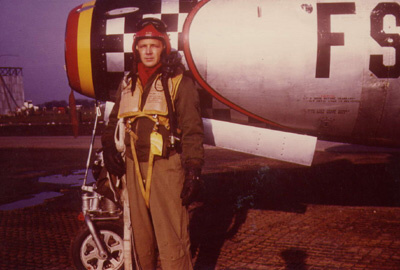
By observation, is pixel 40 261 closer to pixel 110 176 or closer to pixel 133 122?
pixel 110 176

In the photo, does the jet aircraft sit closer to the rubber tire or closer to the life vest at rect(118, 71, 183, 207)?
the life vest at rect(118, 71, 183, 207)

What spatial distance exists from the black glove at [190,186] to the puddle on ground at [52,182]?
501 centimetres

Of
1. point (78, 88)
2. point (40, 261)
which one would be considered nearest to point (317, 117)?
point (78, 88)

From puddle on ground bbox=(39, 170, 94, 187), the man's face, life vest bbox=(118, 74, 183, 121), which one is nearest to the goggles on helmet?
the man's face

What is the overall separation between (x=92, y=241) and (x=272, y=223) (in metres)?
2.77

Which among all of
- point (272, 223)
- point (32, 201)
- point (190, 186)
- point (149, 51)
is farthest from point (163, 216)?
point (32, 201)

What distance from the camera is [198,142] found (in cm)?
308

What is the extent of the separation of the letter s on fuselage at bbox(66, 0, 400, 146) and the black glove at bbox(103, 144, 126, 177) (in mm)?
1384

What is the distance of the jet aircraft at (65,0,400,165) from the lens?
4164mm

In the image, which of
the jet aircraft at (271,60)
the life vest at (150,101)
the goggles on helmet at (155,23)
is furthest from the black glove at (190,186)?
the jet aircraft at (271,60)

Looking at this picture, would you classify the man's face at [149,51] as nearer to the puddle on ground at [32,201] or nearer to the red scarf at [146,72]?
the red scarf at [146,72]

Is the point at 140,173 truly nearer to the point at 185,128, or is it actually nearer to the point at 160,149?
the point at 160,149

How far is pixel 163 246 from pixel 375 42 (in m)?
3.00

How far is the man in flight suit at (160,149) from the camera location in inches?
121
